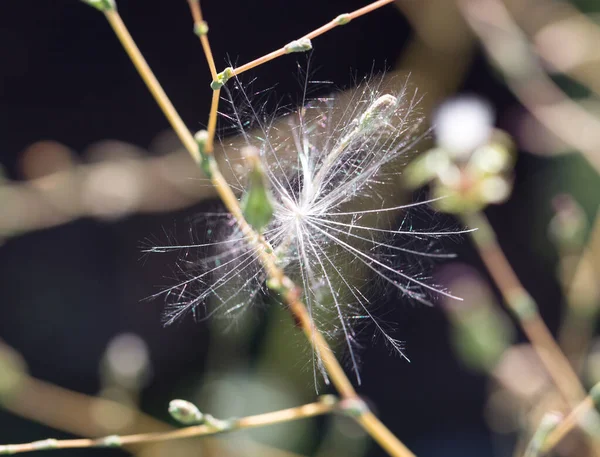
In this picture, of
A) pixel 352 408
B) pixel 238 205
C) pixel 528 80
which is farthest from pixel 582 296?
pixel 238 205

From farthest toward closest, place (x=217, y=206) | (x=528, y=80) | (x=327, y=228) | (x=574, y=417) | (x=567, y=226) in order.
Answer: (x=217, y=206) → (x=528, y=80) → (x=567, y=226) → (x=327, y=228) → (x=574, y=417)

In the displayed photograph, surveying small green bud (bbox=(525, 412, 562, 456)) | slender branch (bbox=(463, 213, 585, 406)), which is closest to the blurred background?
slender branch (bbox=(463, 213, 585, 406))

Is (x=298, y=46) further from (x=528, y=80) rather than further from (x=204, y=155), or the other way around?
(x=528, y=80)

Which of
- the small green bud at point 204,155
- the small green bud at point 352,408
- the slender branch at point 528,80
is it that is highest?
the slender branch at point 528,80

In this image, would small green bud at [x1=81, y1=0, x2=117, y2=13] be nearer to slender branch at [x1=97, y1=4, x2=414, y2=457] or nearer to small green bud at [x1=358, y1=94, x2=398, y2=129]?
slender branch at [x1=97, y1=4, x2=414, y2=457]

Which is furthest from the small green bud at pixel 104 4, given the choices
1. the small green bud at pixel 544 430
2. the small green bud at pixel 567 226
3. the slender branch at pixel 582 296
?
the slender branch at pixel 582 296

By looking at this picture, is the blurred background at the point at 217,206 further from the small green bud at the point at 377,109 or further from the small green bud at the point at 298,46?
the small green bud at the point at 298,46
